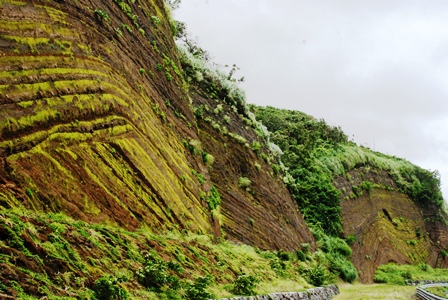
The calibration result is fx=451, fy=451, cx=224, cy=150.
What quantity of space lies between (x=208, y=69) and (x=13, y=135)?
20.3 m

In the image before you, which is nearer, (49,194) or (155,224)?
(49,194)

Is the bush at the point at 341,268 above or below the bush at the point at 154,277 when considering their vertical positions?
above

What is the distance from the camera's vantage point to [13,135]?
30.8 ft

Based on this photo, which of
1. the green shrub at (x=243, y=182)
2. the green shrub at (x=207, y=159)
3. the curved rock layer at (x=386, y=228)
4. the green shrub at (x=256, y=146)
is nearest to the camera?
the green shrub at (x=207, y=159)

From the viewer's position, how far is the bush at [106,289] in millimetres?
7336

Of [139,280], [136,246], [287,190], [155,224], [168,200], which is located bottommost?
[139,280]

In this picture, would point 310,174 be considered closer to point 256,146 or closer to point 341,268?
point 341,268

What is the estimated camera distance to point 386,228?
145 ft

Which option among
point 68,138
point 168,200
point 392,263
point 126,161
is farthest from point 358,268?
point 68,138

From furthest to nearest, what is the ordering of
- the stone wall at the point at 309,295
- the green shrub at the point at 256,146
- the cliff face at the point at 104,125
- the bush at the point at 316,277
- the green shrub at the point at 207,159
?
the green shrub at the point at 256,146, the bush at the point at 316,277, the green shrub at the point at 207,159, the stone wall at the point at 309,295, the cliff face at the point at 104,125

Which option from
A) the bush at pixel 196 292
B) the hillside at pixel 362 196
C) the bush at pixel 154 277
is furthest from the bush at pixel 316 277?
the bush at pixel 154 277

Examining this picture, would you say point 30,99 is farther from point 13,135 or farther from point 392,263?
point 392,263

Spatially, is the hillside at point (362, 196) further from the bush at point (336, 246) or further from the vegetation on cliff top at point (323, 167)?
the bush at point (336, 246)

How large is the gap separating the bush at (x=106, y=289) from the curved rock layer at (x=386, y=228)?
30.9 metres
